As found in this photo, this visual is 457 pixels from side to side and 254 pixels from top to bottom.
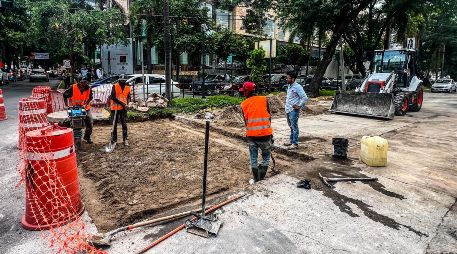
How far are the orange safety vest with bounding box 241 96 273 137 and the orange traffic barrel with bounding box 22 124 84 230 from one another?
2.86 m

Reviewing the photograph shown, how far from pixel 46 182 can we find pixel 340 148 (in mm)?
5614

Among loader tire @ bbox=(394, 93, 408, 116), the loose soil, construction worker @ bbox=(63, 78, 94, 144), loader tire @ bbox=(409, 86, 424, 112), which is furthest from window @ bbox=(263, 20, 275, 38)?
construction worker @ bbox=(63, 78, 94, 144)

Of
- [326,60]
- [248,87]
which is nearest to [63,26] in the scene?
[326,60]

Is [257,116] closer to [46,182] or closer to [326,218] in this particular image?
[326,218]

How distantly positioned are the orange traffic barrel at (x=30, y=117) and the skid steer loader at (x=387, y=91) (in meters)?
11.6

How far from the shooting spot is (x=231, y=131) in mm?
10453

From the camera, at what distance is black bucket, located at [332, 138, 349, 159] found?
7.16m

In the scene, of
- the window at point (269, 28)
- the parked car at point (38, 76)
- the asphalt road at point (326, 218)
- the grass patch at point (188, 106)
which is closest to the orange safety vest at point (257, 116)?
the asphalt road at point (326, 218)

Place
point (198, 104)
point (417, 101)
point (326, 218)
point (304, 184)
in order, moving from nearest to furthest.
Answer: point (326, 218) < point (304, 184) < point (198, 104) < point (417, 101)

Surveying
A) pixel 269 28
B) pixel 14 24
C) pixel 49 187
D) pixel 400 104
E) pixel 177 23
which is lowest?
pixel 49 187

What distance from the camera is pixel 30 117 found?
326 inches

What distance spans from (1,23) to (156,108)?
64.0 feet

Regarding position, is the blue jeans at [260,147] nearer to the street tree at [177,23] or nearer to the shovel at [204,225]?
the shovel at [204,225]

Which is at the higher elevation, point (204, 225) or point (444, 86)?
point (444, 86)
